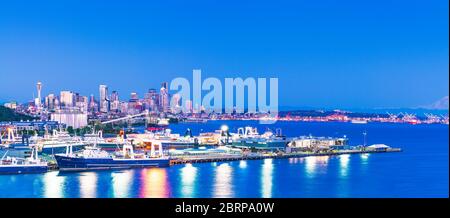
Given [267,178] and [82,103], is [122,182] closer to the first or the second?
[267,178]

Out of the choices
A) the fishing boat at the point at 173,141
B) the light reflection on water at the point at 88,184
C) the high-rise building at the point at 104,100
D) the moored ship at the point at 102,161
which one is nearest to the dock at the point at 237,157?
the moored ship at the point at 102,161

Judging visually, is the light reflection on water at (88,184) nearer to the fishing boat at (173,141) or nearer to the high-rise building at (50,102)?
the fishing boat at (173,141)

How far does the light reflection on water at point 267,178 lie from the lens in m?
5.04

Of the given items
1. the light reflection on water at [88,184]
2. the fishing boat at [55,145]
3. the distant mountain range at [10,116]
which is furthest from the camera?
the distant mountain range at [10,116]

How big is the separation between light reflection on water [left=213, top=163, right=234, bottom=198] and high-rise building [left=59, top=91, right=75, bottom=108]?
7983 mm

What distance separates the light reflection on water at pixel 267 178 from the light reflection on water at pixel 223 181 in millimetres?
295

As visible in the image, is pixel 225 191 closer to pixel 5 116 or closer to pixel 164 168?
pixel 164 168

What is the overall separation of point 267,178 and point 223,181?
59 cm

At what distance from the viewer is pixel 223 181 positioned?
18.9ft

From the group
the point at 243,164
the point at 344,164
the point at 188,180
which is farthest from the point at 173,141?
the point at 188,180

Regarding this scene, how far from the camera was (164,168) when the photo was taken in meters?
6.94
